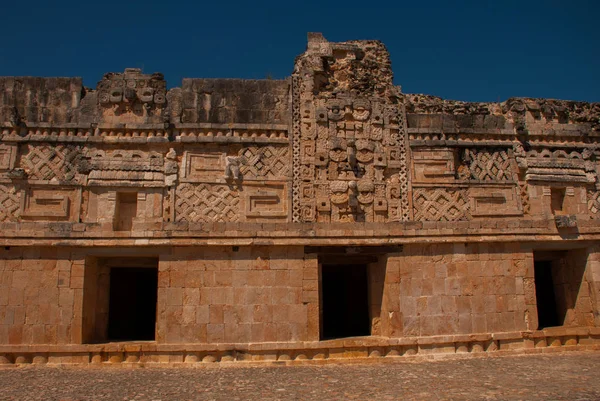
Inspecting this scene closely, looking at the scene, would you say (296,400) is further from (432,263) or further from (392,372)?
(432,263)

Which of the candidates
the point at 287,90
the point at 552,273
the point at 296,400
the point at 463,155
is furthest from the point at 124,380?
the point at 552,273

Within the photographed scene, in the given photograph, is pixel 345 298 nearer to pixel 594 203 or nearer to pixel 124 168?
pixel 594 203

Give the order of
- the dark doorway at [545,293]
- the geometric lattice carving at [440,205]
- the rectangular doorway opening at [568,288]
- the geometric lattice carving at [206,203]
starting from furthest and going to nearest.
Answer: the dark doorway at [545,293]
the rectangular doorway opening at [568,288]
the geometric lattice carving at [440,205]
the geometric lattice carving at [206,203]

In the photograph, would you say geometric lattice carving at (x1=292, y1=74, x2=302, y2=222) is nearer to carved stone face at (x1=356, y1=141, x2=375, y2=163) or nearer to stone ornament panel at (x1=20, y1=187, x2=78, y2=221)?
carved stone face at (x1=356, y1=141, x2=375, y2=163)

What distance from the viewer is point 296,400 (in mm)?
5801

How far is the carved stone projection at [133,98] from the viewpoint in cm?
907

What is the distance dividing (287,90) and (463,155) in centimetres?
358

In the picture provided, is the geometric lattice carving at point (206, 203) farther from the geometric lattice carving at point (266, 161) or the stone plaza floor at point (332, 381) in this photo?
the stone plaza floor at point (332, 381)

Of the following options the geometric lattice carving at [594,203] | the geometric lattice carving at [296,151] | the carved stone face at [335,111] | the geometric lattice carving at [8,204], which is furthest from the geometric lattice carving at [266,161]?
the geometric lattice carving at [594,203]

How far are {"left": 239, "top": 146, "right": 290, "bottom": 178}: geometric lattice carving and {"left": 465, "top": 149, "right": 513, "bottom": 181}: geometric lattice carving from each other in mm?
3524

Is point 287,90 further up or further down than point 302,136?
further up

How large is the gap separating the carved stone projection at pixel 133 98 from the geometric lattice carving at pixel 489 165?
19.0 ft

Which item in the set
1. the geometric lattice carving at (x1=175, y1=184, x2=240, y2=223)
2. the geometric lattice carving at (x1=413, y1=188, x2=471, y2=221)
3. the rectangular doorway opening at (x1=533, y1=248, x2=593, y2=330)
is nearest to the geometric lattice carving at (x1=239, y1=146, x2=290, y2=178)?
the geometric lattice carving at (x1=175, y1=184, x2=240, y2=223)

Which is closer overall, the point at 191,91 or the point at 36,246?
the point at 36,246
